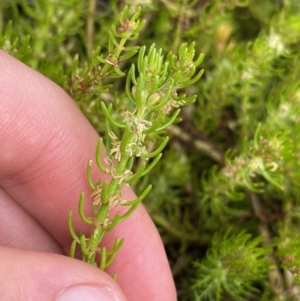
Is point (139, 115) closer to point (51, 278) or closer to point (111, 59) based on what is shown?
point (111, 59)

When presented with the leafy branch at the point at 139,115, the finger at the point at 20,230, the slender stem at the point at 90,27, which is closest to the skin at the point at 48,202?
the finger at the point at 20,230

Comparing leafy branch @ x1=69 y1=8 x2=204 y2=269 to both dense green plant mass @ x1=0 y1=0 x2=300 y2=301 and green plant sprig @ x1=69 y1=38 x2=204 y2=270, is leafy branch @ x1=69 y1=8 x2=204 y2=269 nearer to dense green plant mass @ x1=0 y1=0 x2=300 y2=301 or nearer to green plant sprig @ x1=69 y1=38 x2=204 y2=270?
green plant sprig @ x1=69 y1=38 x2=204 y2=270

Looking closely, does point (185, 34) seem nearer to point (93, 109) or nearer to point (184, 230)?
point (93, 109)

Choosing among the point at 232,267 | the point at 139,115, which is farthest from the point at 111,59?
the point at 232,267

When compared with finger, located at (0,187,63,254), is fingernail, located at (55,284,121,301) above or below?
above

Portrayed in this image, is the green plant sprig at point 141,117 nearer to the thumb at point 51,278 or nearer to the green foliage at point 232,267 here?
the thumb at point 51,278

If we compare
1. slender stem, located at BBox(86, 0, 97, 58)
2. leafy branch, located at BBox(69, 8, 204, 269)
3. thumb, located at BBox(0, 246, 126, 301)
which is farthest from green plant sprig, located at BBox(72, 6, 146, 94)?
thumb, located at BBox(0, 246, 126, 301)

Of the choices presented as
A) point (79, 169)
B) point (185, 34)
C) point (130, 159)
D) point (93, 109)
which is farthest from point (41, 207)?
point (185, 34)
